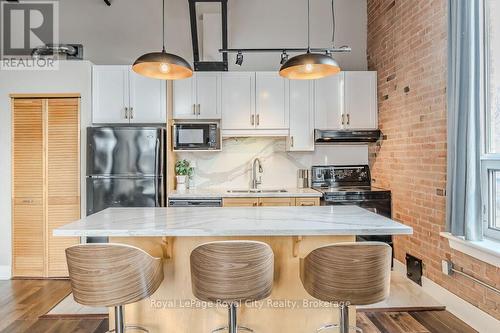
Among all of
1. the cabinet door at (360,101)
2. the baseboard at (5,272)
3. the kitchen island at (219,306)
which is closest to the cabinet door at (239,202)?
the kitchen island at (219,306)

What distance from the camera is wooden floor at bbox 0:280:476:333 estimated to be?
8.38 feet

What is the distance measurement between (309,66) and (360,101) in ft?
6.86

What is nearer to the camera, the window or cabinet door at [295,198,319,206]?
the window

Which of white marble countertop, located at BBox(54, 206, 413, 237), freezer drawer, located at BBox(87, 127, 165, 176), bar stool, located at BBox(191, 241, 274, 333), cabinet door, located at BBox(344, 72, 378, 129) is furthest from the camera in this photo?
cabinet door, located at BBox(344, 72, 378, 129)

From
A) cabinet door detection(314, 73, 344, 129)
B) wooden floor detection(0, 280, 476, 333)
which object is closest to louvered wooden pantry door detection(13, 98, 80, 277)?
wooden floor detection(0, 280, 476, 333)

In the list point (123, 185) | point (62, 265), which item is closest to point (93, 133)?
point (123, 185)

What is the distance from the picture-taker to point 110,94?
3928 millimetres

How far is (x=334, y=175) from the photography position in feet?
14.7

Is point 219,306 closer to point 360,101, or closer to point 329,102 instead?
point 329,102

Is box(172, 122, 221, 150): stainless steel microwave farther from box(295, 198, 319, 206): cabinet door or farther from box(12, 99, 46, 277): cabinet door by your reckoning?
box(12, 99, 46, 277): cabinet door

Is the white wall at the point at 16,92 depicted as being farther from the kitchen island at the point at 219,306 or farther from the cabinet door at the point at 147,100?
the kitchen island at the point at 219,306

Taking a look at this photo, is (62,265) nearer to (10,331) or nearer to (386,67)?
(10,331)

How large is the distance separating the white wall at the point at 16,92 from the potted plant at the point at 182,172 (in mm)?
1077

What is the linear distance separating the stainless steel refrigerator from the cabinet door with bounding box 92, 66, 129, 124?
302 mm
